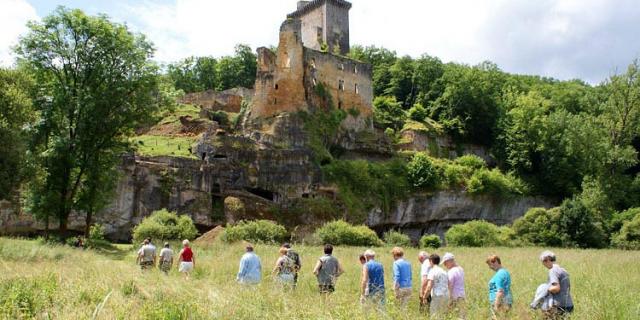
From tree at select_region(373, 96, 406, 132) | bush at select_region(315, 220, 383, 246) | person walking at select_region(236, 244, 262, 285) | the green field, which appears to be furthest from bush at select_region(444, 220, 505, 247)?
person walking at select_region(236, 244, 262, 285)

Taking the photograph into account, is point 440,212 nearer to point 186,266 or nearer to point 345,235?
point 345,235

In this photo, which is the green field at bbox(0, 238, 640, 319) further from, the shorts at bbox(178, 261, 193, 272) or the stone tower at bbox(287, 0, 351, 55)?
the stone tower at bbox(287, 0, 351, 55)

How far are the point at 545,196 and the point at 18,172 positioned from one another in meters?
45.4

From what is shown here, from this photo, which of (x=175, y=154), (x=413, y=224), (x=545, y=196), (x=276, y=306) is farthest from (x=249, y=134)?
(x=276, y=306)

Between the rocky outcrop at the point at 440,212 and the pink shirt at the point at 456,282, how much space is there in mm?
33739

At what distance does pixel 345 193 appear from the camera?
1670 inches

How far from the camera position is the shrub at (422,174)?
47281 millimetres

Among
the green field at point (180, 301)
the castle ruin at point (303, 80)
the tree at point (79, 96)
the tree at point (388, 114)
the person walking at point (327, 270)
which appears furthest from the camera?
the tree at point (388, 114)

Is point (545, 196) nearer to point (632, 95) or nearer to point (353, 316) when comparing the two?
point (632, 95)

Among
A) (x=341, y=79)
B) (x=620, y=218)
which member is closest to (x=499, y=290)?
(x=620, y=218)

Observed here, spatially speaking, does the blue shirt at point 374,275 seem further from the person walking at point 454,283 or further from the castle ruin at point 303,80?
the castle ruin at point 303,80

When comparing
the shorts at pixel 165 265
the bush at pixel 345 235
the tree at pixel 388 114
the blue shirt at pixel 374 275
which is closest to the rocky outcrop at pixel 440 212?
the bush at pixel 345 235

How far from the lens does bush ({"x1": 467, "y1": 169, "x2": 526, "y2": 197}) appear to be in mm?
49250

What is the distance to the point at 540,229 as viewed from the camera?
4003cm
